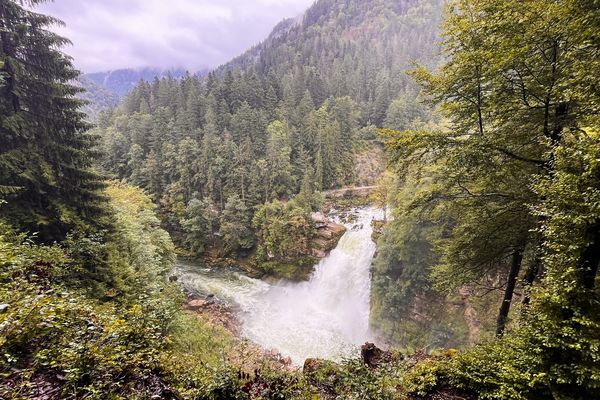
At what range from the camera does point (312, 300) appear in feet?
89.6

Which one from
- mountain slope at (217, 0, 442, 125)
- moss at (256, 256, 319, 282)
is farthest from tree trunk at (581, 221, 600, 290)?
moss at (256, 256, 319, 282)

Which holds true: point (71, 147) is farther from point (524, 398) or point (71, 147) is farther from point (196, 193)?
point (196, 193)

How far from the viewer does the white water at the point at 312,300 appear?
70.2ft

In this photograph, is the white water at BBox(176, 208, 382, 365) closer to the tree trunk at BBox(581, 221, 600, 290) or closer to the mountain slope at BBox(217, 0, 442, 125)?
the tree trunk at BBox(581, 221, 600, 290)

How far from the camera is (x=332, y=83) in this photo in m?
67.8

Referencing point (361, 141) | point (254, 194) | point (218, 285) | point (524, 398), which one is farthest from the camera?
point (361, 141)

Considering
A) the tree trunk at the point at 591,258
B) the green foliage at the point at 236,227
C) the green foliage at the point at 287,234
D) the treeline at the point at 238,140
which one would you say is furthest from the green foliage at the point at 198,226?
the tree trunk at the point at 591,258

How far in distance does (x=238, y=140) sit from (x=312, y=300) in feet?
94.9

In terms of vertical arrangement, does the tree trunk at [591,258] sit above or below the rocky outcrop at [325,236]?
above

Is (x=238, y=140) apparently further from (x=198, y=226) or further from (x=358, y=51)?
(x=358, y=51)

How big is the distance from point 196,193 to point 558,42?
38.8 metres

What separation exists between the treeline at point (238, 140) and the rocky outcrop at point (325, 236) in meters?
4.62

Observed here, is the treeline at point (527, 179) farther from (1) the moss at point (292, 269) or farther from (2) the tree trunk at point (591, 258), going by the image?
(1) the moss at point (292, 269)

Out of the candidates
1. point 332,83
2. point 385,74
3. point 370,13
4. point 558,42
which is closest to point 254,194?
point 558,42
